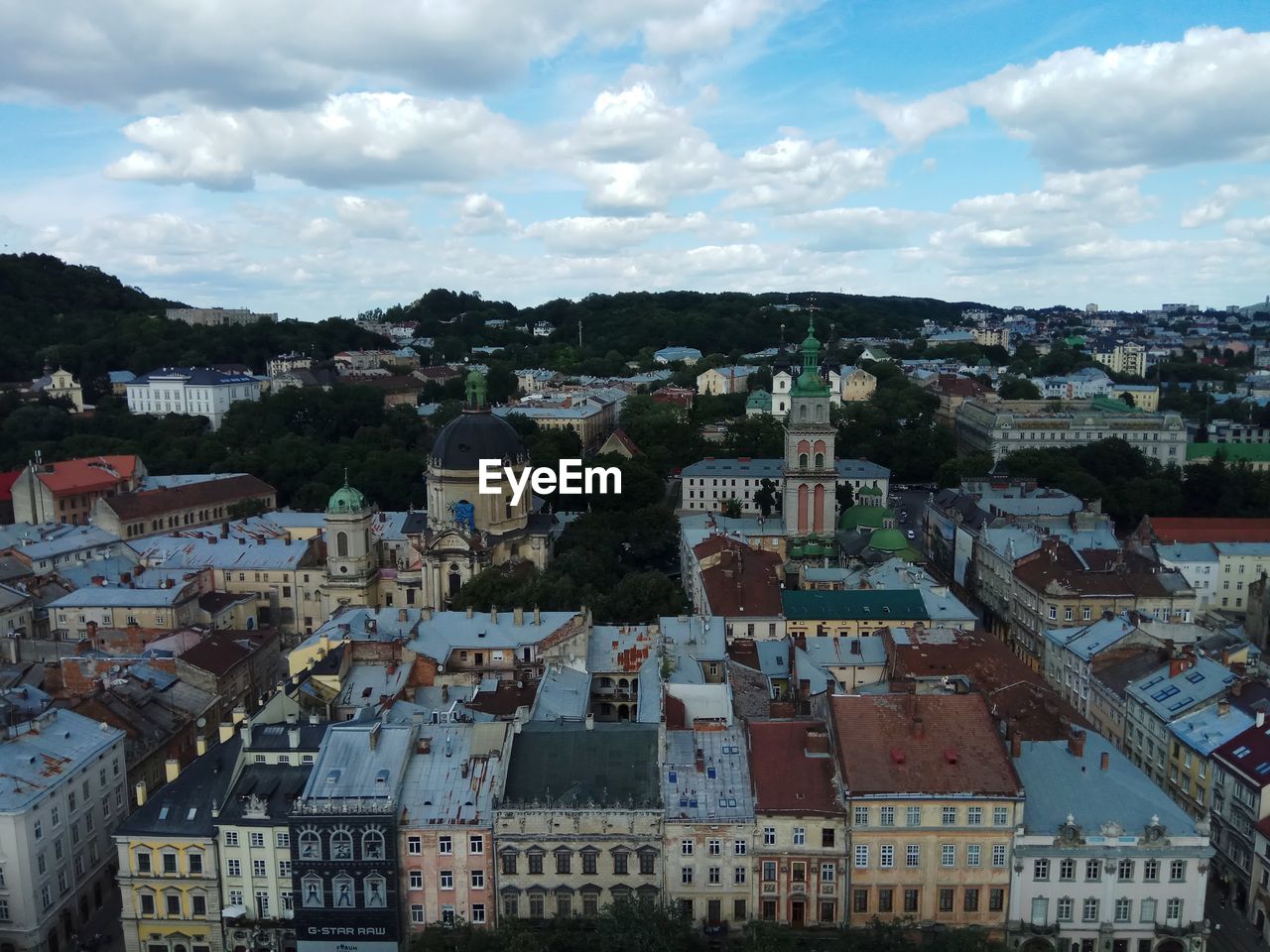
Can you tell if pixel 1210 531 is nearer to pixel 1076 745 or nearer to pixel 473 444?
pixel 1076 745

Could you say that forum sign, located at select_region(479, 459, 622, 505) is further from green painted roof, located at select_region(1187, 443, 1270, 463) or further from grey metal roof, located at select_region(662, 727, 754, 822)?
green painted roof, located at select_region(1187, 443, 1270, 463)

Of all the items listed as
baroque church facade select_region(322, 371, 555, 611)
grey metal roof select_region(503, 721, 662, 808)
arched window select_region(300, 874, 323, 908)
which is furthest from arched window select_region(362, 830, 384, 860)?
baroque church facade select_region(322, 371, 555, 611)

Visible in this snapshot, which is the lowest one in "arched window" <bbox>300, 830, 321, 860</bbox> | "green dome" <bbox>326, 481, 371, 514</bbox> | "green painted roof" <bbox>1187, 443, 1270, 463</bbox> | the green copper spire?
"arched window" <bbox>300, 830, 321, 860</bbox>

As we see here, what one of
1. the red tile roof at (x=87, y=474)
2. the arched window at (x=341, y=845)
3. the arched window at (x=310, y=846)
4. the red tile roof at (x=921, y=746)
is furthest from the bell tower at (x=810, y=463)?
the red tile roof at (x=87, y=474)

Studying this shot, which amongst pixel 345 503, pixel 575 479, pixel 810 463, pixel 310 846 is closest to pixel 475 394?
pixel 345 503

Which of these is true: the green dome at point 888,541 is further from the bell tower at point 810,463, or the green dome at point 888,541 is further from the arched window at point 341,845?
the arched window at point 341,845

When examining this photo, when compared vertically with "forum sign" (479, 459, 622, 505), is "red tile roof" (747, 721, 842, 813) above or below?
below

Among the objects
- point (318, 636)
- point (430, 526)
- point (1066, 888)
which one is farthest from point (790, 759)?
point (430, 526)
